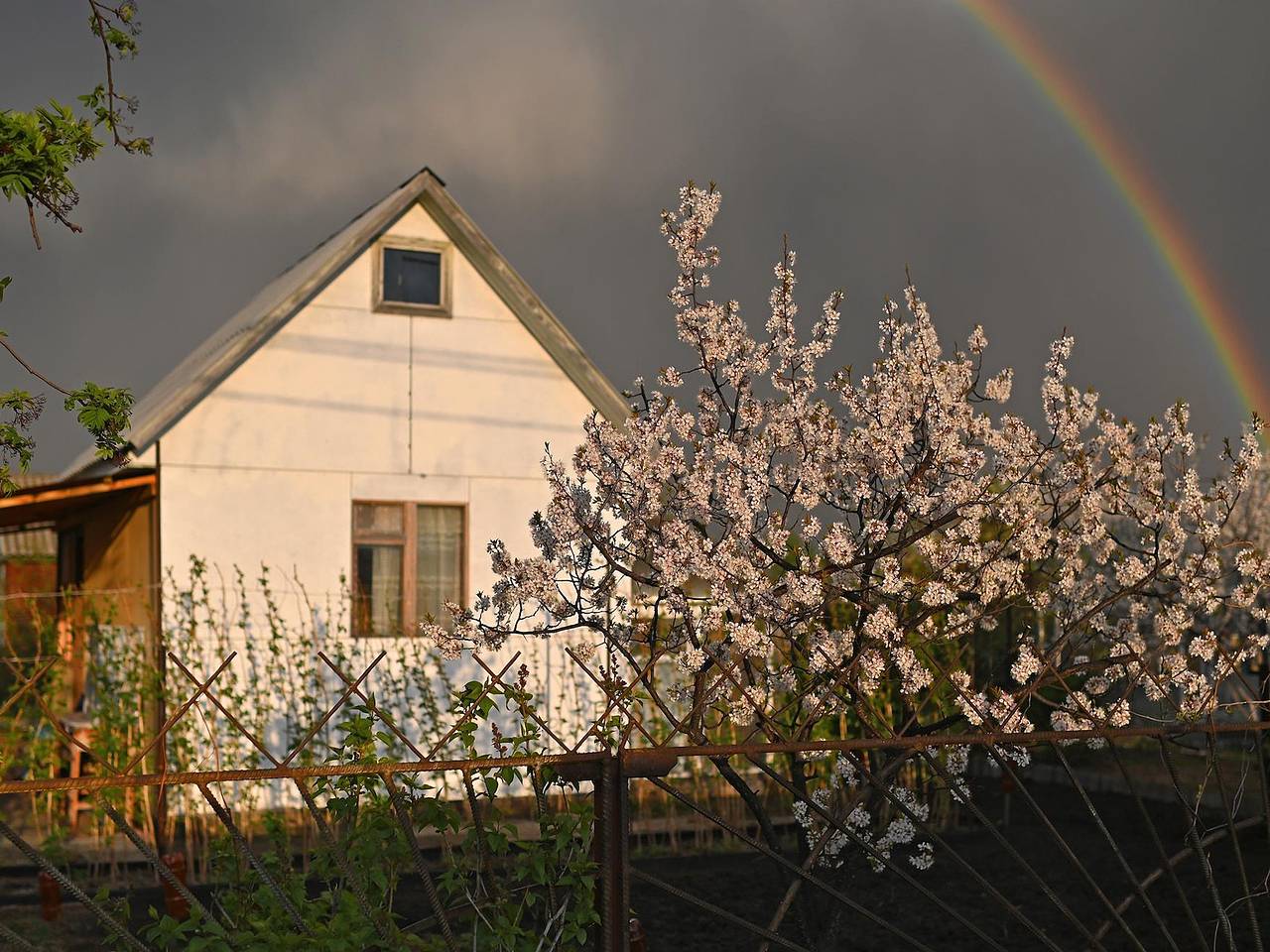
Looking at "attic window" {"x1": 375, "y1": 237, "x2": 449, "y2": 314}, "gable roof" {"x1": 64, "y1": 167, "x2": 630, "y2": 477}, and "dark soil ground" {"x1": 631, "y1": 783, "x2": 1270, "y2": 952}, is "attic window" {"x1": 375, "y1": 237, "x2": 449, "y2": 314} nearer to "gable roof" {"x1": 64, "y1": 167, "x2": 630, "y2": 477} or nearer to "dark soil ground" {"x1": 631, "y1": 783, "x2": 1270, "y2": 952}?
"gable roof" {"x1": 64, "y1": 167, "x2": 630, "y2": 477}

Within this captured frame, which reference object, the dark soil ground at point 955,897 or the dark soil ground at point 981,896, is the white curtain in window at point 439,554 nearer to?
the dark soil ground at point 955,897

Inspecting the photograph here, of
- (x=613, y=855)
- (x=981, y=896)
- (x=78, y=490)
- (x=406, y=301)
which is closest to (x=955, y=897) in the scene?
(x=981, y=896)

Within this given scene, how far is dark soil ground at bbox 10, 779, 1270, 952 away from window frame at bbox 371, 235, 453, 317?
5636 millimetres

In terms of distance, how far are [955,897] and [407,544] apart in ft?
20.5

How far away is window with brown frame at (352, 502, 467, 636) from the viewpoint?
1250cm

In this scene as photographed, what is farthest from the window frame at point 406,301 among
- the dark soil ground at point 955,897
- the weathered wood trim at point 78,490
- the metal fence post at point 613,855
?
the metal fence post at point 613,855

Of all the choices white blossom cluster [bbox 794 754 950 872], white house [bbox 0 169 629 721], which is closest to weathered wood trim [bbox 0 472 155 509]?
white house [bbox 0 169 629 721]

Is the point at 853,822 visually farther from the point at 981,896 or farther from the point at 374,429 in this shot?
the point at 374,429

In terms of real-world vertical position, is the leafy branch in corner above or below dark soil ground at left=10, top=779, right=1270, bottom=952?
above

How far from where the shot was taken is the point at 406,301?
12812 mm

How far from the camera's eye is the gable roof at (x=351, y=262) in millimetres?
11688

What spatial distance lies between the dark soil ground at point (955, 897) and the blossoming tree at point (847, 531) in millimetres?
897

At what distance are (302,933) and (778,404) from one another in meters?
3.03

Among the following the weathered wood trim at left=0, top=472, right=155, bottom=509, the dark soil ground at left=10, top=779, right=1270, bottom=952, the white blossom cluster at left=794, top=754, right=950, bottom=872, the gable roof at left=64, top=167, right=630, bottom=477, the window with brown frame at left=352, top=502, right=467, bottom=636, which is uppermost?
the gable roof at left=64, top=167, right=630, bottom=477
